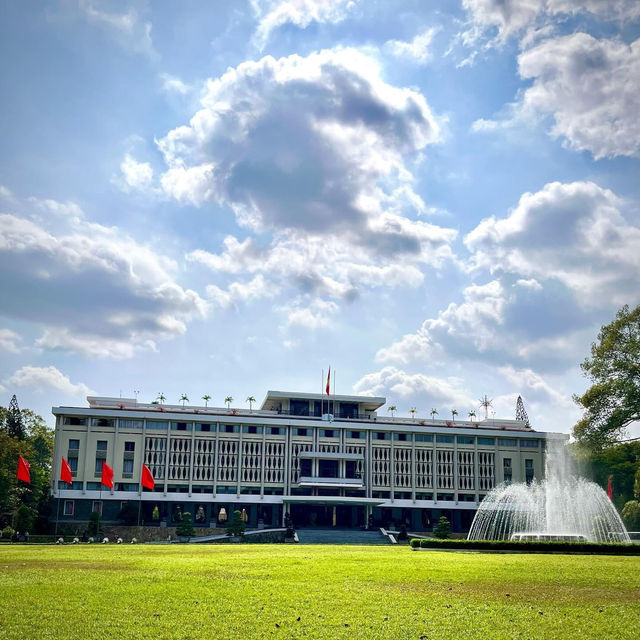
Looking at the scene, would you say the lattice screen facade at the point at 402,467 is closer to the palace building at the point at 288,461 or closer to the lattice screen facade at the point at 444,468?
the palace building at the point at 288,461

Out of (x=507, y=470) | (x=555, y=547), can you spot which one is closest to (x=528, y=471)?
(x=507, y=470)

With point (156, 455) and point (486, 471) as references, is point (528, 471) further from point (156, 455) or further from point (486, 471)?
point (156, 455)

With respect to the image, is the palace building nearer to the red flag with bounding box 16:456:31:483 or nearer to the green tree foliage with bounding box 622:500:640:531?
the red flag with bounding box 16:456:31:483

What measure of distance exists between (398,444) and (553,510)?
33.7m

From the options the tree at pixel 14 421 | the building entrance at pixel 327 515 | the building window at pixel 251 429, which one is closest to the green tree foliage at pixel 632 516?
the building entrance at pixel 327 515

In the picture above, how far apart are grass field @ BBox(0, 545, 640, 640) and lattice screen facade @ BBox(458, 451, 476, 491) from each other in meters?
57.1

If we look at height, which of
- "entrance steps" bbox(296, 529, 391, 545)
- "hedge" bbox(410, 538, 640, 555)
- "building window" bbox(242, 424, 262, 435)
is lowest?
"entrance steps" bbox(296, 529, 391, 545)

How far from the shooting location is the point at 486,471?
253ft

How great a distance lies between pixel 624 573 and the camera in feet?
63.4

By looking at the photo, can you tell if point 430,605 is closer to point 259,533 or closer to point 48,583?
point 48,583

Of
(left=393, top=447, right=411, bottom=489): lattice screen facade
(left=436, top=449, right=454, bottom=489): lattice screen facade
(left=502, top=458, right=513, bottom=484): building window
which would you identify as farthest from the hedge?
(left=502, top=458, right=513, bottom=484): building window

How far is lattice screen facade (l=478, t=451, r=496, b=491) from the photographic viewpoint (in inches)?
3019

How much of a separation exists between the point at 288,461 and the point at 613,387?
36.9 metres

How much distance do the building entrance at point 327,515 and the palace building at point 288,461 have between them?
105 millimetres
